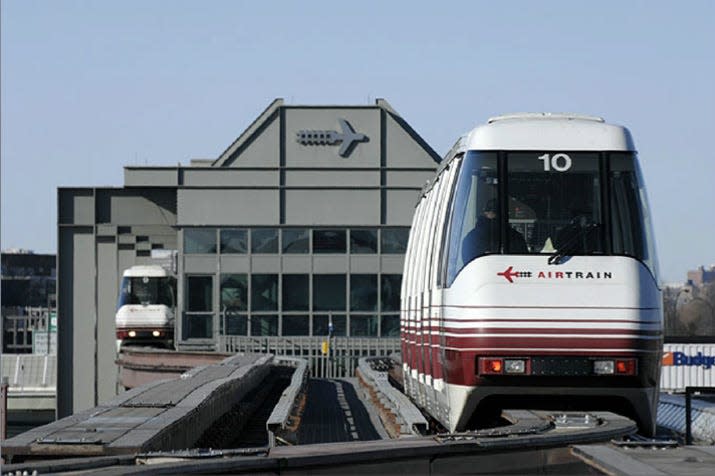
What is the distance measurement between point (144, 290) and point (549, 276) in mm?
45559

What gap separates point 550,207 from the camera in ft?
50.8

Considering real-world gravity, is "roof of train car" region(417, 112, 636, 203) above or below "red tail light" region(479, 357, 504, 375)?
above

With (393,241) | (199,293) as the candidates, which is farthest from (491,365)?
(393,241)

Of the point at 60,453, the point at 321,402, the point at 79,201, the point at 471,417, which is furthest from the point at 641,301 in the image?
the point at 79,201

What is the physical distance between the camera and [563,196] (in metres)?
15.5

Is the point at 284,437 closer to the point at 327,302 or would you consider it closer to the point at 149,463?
the point at 149,463

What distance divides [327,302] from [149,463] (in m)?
51.7

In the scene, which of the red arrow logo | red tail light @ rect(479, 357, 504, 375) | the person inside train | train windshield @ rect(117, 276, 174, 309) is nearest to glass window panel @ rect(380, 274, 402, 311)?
train windshield @ rect(117, 276, 174, 309)

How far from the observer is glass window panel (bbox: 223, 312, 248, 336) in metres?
60.8

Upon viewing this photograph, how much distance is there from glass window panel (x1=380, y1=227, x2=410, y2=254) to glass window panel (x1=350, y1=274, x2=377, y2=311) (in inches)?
51.3

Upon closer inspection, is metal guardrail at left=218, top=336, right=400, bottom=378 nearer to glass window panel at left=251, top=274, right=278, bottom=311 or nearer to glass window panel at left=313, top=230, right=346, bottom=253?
glass window panel at left=251, top=274, right=278, bottom=311

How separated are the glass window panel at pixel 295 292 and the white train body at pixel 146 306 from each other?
13.6 feet

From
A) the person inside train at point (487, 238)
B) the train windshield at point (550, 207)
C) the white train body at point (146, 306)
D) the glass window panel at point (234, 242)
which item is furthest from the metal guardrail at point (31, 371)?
the person inside train at point (487, 238)

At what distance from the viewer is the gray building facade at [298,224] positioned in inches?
2399
